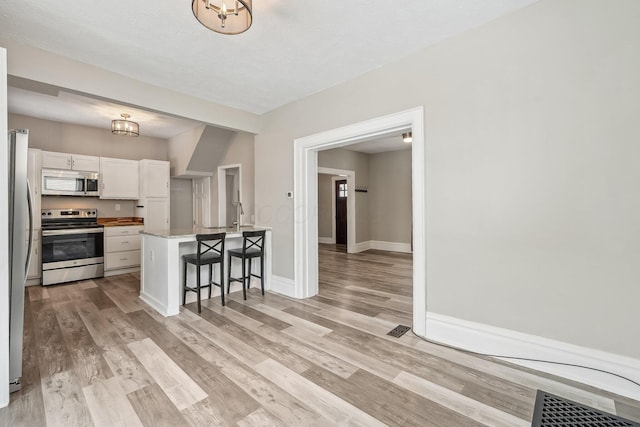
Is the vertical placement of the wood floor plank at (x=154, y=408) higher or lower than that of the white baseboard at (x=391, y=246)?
lower

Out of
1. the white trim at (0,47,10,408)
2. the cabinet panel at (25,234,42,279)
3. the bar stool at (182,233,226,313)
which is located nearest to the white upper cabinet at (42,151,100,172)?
the cabinet panel at (25,234,42,279)

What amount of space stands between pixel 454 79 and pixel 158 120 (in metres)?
4.86

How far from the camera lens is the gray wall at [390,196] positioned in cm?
761

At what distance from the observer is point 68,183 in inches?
196

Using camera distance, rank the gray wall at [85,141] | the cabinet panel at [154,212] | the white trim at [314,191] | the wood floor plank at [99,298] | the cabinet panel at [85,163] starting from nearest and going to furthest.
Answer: the white trim at [314,191] < the wood floor plank at [99,298] < the gray wall at [85,141] < the cabinet panel at [85,163] < the cabinet panel at [154,212]

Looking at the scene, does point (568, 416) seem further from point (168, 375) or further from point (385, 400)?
point (168, 375)

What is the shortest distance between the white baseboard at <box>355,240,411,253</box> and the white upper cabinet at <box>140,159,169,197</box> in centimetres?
477

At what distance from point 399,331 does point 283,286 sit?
183 cm

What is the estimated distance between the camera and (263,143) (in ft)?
14.5

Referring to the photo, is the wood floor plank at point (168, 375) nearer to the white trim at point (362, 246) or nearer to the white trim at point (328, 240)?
the white trim at point (362, 246)

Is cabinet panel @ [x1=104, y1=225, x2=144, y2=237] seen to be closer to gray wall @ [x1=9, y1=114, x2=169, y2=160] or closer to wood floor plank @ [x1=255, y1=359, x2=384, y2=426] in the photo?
gray wall @ [x1=9, y1=114, x2=169, y2=160]

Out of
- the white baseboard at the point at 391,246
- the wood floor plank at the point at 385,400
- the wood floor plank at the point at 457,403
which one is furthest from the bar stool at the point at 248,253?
the white baseboard at the point at 391,246

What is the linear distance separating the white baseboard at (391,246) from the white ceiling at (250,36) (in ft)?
17.3

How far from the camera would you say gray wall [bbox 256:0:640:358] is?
6.01 feet
